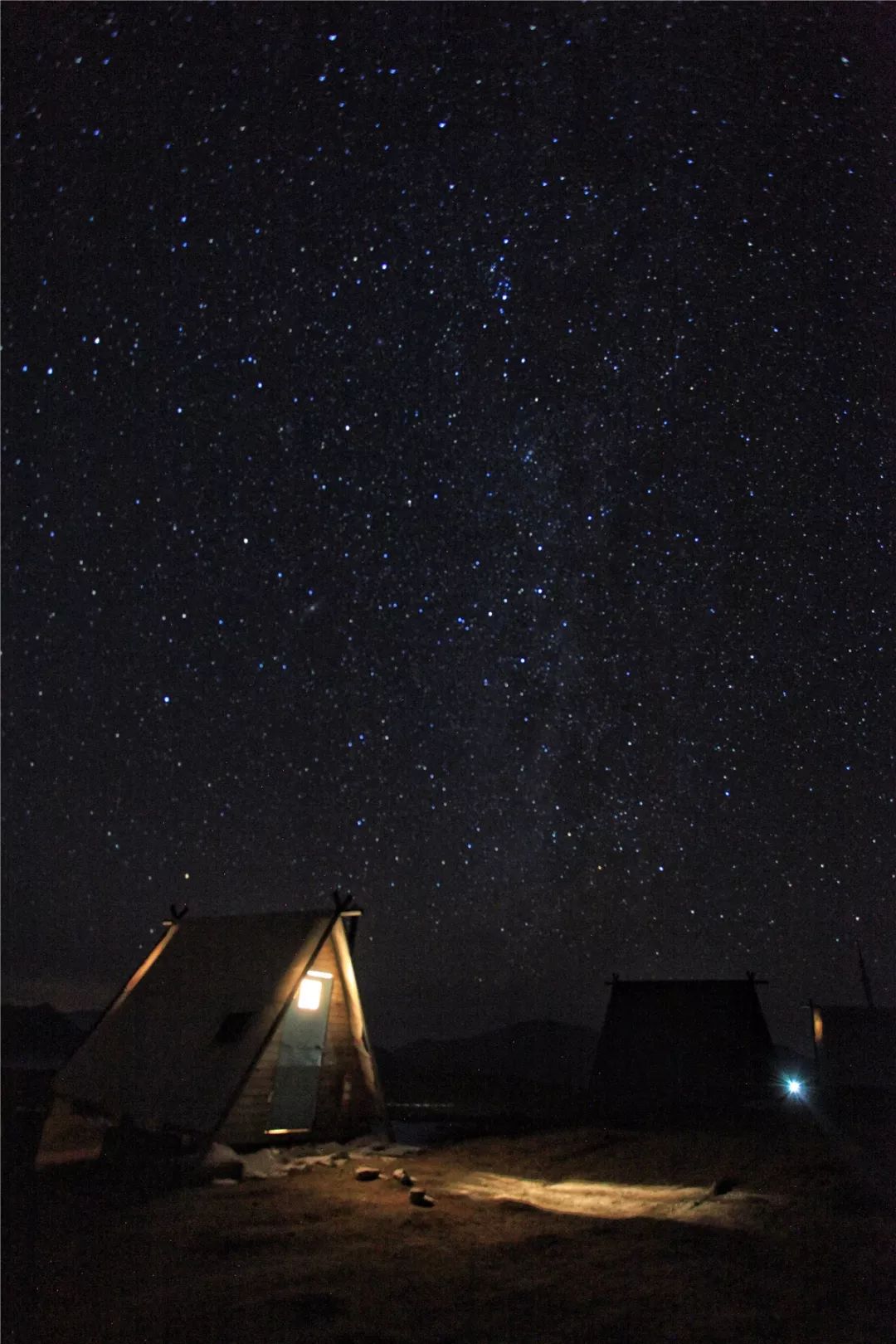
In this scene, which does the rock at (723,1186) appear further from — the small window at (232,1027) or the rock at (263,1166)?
the small window at (232,1027)

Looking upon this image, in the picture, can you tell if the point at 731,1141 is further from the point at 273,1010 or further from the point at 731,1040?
the point at 731,1040

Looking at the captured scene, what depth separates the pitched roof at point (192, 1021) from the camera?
52.4ft

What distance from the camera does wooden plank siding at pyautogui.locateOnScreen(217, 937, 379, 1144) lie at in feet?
50.9

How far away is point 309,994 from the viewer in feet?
58.9

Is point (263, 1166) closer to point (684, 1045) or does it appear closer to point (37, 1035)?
point (684, 1045)

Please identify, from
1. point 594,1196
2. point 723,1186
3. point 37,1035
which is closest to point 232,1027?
point 594,1196

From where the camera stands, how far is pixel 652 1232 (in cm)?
970

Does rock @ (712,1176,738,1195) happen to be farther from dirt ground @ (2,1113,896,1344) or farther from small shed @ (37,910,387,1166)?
small shed @ (37,910,387,1166)

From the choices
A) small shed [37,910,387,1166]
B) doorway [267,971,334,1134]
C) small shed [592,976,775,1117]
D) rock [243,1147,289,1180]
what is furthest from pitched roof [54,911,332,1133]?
small shed [592,976,775,1117]

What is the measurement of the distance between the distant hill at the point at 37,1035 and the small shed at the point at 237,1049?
255 feet

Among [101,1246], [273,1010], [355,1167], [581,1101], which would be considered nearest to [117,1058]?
[273,1010]

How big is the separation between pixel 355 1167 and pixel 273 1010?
3.34 metres

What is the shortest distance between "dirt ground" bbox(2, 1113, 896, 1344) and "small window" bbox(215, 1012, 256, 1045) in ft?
10.2

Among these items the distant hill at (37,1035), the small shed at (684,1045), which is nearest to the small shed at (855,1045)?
the small shed at (684,1045)
